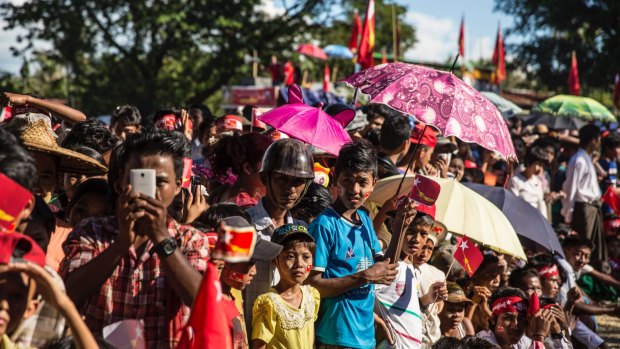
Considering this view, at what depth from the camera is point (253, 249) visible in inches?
135

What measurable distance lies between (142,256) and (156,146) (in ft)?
1.35

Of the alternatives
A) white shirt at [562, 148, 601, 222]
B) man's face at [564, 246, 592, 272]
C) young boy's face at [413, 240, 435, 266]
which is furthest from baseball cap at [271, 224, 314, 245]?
white shirt at [562, 148, 601, 222]

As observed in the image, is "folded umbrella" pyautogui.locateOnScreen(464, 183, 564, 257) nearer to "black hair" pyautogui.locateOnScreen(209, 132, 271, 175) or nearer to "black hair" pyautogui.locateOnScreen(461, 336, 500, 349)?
"black hair" pyautogui.locateOnScreen(461, 336, 500, 349)

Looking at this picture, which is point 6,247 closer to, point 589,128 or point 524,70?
point 589,128

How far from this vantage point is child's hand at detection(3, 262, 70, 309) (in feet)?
10.3

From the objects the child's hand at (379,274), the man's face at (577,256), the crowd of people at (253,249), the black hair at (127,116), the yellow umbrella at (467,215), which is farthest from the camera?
the man's face at (577,256)

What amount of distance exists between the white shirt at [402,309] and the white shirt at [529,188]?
531 cm

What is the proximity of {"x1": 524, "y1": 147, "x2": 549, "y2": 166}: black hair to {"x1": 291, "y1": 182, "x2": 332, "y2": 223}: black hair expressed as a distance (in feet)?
18.8

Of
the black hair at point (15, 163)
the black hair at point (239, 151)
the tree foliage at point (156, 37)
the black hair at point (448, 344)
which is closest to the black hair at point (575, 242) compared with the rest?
the black hair at point (448, 344)

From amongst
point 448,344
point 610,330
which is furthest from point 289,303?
point 610,330

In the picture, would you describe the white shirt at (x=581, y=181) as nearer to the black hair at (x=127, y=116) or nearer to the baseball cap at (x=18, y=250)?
the black hair at (x=127, y=116)

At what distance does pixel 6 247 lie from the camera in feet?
10.1

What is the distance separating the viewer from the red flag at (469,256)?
694 cm

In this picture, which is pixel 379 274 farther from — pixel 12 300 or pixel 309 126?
pixel 12 300
